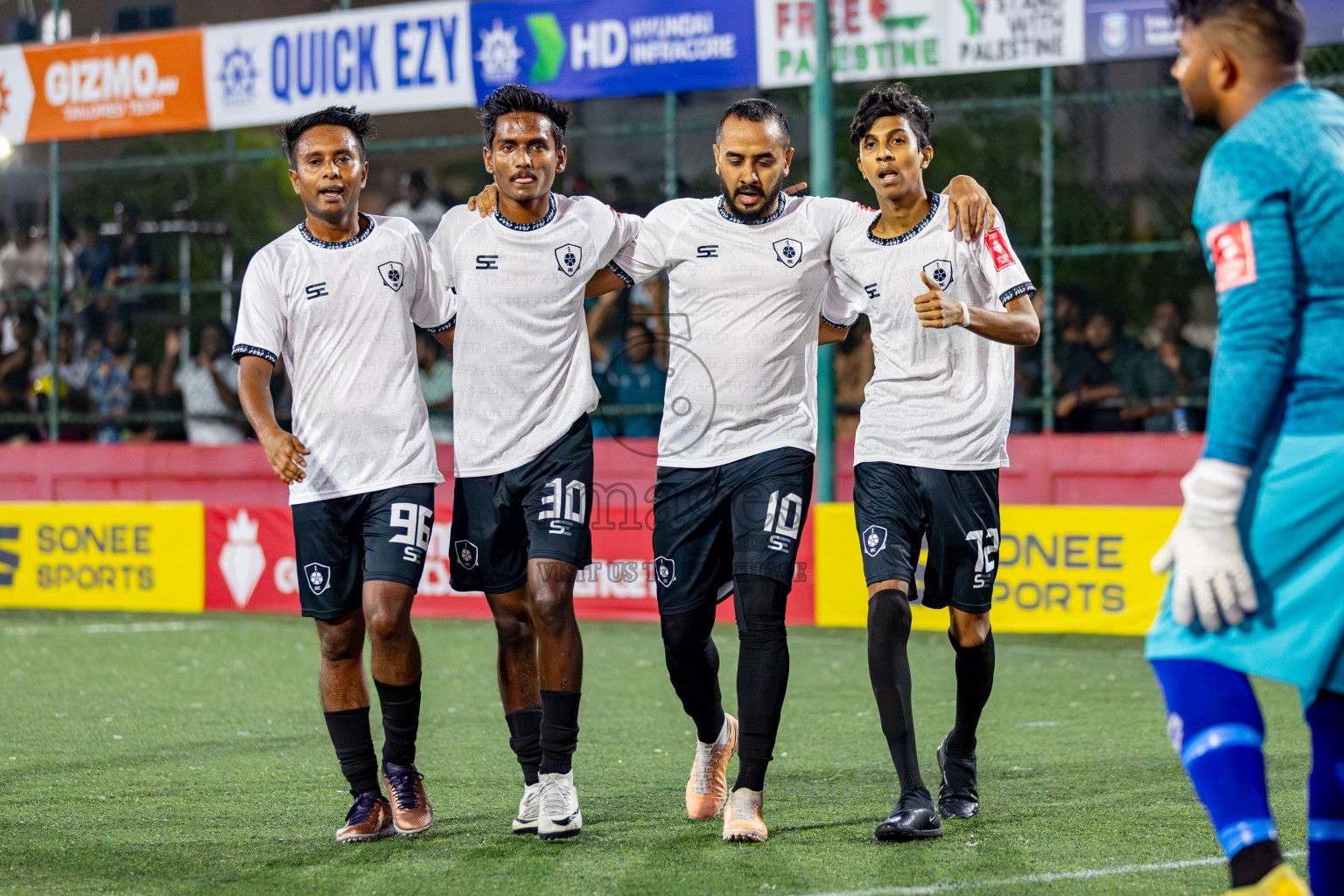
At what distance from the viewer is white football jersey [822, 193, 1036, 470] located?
489 cm

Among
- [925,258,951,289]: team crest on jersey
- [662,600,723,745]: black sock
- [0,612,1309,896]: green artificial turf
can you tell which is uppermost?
[925,258,951,289]: team crest on jersey

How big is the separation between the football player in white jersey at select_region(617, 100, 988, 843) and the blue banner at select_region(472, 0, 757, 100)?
712 cm

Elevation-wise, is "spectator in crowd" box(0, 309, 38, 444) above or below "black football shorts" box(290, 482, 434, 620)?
above

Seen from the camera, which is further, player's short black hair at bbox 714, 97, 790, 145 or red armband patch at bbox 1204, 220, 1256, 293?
player's short black hair at bbox 714, 97, 790, 145

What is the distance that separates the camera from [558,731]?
186 inches

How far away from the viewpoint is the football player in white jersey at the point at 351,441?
481 centimetres

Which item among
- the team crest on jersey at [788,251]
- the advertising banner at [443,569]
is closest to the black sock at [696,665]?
the team crest on jersey at [788,251]

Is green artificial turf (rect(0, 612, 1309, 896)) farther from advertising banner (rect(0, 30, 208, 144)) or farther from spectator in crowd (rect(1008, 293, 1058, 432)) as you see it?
advertising banner (rect(0, 30, 208, 144))

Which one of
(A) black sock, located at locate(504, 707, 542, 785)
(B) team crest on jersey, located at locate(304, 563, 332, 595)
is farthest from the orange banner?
(A) black sock, located at locate(504, 707, 542, 785)

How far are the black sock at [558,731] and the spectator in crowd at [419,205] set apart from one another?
8866 millimetres

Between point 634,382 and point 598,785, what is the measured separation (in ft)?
22.6

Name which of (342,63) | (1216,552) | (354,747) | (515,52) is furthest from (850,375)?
(1216,552)

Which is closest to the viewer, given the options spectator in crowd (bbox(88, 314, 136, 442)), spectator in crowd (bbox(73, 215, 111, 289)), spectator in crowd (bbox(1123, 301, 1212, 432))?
spectator in crowd (bbox(1123, 301, 1212, 432))

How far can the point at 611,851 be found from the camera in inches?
177
